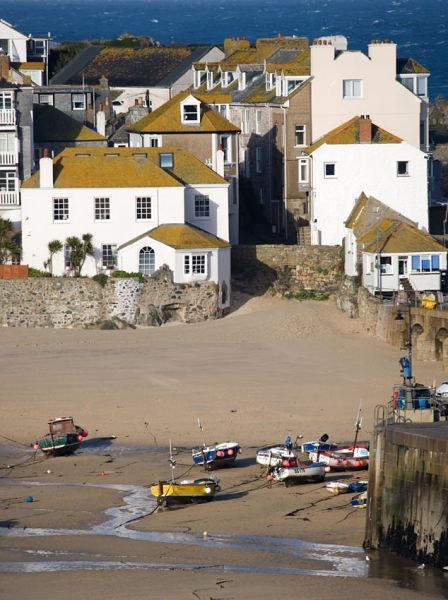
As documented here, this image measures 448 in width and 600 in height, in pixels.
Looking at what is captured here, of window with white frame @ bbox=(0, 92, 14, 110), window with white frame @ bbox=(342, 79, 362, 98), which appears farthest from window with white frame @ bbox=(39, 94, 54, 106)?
window with white frame @ bbox=(342, 79, 362, 98)

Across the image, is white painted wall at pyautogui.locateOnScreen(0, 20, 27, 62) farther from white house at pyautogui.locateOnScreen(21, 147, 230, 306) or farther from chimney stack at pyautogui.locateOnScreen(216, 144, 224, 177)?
white house at pyautogui.locateOnScreen(21, 147, 230, 306)

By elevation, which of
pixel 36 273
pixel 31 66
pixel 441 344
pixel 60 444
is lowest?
pixel 60 444

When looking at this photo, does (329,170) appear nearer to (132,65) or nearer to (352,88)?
(352,88)

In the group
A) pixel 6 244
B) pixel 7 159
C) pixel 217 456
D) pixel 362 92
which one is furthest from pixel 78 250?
pixel 217 456

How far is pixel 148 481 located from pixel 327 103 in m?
27.3

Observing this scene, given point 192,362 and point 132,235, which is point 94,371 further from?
point 132,235

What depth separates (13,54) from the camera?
88.2 metres

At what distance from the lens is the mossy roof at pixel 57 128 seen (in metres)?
66.0

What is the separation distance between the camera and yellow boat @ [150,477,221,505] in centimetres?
3659

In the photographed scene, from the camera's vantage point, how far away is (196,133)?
62.1 meters

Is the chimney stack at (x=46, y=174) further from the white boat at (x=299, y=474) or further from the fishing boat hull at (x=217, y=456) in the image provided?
the white boat at (x=299, y=474)

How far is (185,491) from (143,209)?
22.3 meters

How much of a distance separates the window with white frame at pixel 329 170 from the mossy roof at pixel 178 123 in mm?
3481

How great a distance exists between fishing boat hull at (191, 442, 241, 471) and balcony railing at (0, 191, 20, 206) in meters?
21.6
